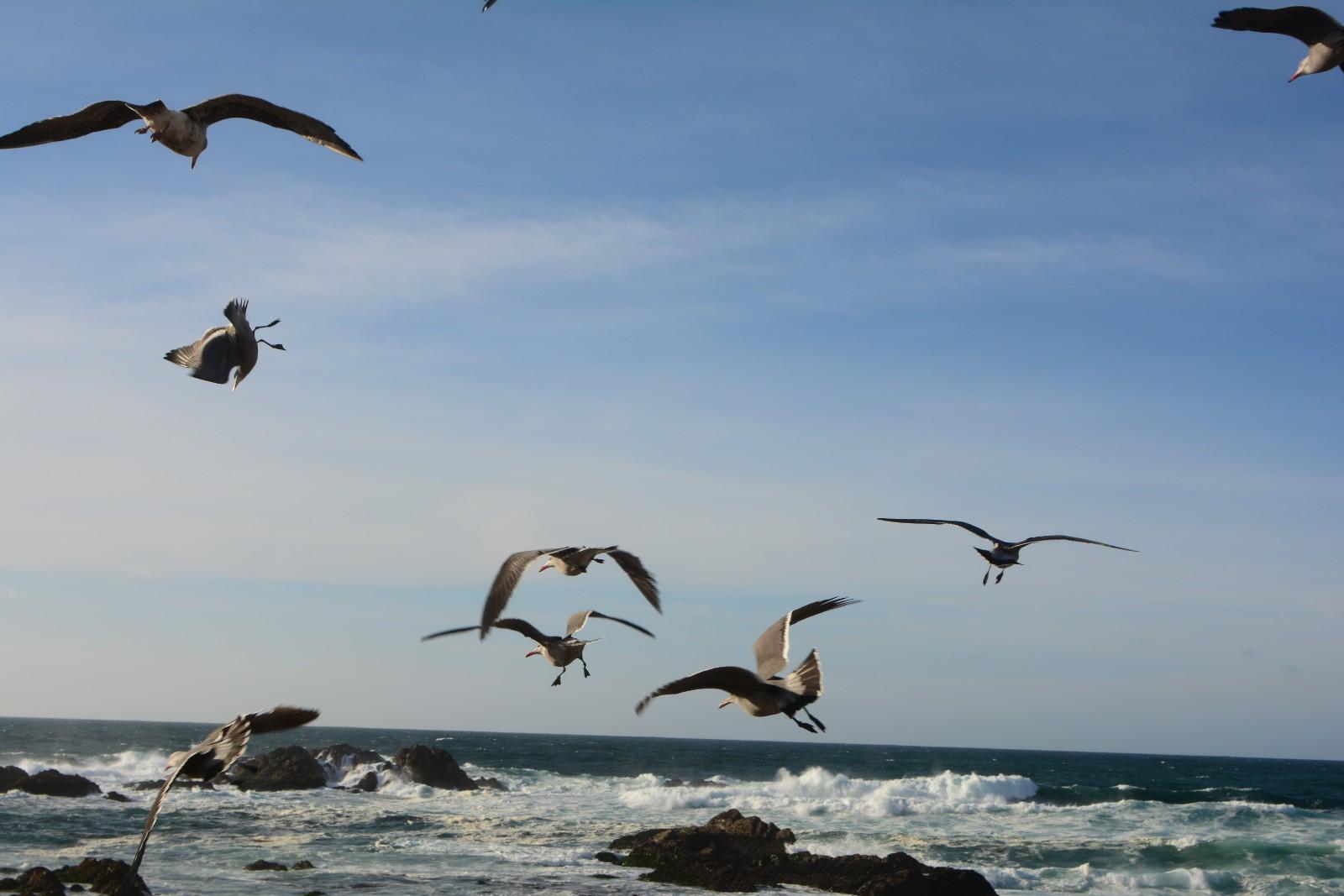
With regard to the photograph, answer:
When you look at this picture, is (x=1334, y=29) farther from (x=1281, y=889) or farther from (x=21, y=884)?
(x=1281, y=889)

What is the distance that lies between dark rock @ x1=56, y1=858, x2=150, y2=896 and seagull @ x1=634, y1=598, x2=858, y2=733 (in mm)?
13527

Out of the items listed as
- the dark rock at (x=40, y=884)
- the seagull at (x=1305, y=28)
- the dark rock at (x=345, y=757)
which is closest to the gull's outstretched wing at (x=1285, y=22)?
the seagull at (x=1305, y=28)

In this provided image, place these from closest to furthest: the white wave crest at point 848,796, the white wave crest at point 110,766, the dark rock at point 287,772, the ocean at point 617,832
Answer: the ocean at point 617,832
the dark rock at point 287,772
the white wave crest at point 848,796
the white wave crest at point 110,766

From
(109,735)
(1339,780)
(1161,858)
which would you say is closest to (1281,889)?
(1161,858)

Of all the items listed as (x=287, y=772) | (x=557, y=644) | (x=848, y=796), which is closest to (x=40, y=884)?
(x=557, y=644)

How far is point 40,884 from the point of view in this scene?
1856 cm

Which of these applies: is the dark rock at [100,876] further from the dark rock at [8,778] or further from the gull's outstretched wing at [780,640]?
the dark rock at [8,778]

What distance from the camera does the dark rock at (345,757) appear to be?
1757 inches

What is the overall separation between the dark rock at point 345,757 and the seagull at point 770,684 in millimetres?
37960

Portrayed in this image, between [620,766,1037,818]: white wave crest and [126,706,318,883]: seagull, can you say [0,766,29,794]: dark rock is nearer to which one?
[620,766,1037,818]: white wave crest

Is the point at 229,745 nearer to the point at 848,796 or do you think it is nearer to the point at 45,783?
the point at 45,783

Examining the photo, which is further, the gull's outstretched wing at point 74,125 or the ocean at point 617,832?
the ocean at point 617,832

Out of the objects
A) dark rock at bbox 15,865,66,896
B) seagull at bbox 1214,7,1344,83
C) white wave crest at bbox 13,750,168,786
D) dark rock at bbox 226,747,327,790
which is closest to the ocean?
white wave crest at bbox 13,750,168,786

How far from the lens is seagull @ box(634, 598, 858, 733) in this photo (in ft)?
28.9
